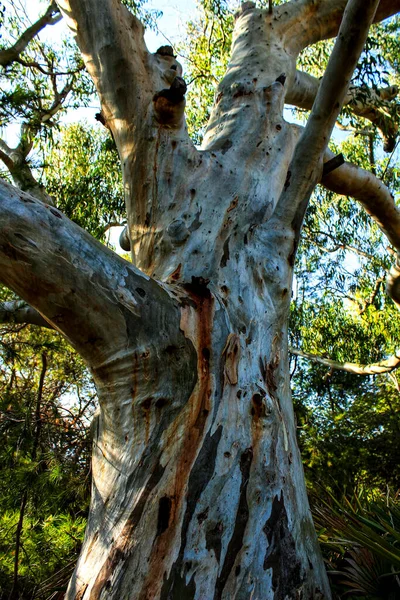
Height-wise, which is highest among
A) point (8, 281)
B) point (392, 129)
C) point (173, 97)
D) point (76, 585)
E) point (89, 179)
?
point (392, 129)

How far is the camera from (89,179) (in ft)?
19.6

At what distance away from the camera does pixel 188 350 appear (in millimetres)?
1606

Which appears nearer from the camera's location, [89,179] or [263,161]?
[263,161]

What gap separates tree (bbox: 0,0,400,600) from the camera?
1.38 meters

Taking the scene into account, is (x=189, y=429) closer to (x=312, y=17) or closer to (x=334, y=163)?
(x=334, y=163)

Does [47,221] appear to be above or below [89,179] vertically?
below

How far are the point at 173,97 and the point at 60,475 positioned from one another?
73.7 inches

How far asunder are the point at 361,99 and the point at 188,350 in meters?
2.90

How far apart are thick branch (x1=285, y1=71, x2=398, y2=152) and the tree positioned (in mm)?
1686

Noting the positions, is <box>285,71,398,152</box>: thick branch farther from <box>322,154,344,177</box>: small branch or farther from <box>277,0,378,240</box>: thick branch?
<box>277,0,378,240</box>: thick branch

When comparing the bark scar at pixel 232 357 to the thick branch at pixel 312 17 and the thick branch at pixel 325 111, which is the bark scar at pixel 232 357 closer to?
the thick branch at pixel 325 111

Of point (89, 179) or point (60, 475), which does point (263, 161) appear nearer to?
point (60, 475)

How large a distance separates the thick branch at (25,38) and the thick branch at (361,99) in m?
2.31

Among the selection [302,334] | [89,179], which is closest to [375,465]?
[302,334]
